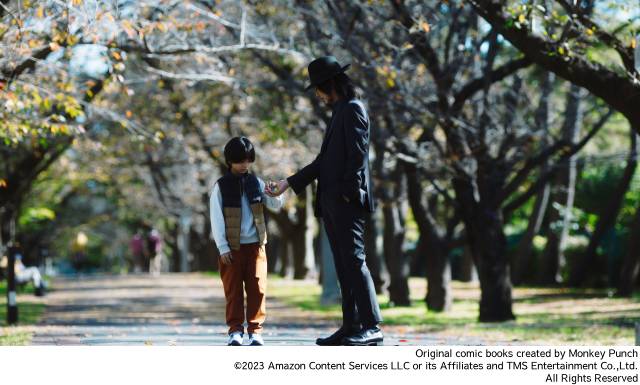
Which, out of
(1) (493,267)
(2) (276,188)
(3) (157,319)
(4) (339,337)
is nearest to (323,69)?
(2) (276,188)

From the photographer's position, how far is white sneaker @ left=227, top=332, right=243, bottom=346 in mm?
9125

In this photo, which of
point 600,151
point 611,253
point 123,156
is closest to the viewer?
point 611,253

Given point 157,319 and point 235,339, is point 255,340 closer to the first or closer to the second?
point 235,339

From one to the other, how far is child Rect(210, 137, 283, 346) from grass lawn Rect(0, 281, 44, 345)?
3898 mm

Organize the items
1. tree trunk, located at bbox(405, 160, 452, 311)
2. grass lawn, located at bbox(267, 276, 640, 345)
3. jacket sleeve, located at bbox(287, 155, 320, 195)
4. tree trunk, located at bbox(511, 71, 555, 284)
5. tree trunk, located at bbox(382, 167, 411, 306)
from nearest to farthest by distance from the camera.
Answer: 1. jacket sleeve, located at bbox(287, 155, 320, 195)
2. grass lawn, located at bbox(267, 276, 640, 345)
3. tree trunk, located at bbox(511, 71, 555, 284)
4. tree trunk, located at bbox(405, 160, 452, 311)
5. tree trunk, located at bbox(382, 167, 411, 306)

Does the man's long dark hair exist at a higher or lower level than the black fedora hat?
lower

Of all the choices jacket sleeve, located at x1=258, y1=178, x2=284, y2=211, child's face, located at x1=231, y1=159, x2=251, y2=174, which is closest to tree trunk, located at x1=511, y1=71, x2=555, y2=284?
jacket sleeve, located at x1=258, y1=178, x2=284, y2=211

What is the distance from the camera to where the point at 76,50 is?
17.6m

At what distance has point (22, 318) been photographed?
59.8 feet

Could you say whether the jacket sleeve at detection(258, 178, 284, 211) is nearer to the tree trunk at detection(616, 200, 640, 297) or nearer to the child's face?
the child's face

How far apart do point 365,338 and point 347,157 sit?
1.40 meters
